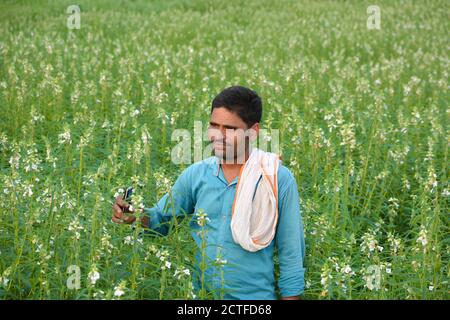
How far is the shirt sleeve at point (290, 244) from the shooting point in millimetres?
3676

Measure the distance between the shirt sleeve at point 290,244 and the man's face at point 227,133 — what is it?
1.13 feet

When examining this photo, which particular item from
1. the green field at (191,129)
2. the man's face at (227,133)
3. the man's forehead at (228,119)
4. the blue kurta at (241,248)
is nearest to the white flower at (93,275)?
the green field at (191,129)

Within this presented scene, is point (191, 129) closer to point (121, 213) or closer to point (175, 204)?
point (175, 204)

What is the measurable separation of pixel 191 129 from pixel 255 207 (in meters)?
3.53

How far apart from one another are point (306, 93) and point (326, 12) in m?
10.6

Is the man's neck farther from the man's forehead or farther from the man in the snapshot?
the man's forehead

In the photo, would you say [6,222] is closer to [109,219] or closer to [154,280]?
[109,219]

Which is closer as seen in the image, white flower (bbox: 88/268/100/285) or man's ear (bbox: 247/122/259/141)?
white flower (bbox: 88/268/100/285)

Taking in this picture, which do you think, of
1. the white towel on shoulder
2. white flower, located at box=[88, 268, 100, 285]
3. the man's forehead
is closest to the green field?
white flower, located at box=[88, 268, 100, 285]

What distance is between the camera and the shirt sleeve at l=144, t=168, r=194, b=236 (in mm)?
3980

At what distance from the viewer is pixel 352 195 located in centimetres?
598

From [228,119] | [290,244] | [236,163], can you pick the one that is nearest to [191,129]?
[236,163]

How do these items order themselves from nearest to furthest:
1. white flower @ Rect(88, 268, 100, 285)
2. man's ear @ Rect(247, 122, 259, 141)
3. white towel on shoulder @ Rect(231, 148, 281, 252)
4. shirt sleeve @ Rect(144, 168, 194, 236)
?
1. white flower @ Rect(88, 268, 100, 285)
2. white towel on shoulder @ Rect(231, 148, 281, 252)
3. man's ear @ Rect(247, 122, 259, 141)
4. shirt sleeve @ Rect(144, 168, 194, 236)

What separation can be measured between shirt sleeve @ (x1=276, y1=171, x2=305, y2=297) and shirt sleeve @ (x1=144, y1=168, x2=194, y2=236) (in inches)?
23.1
